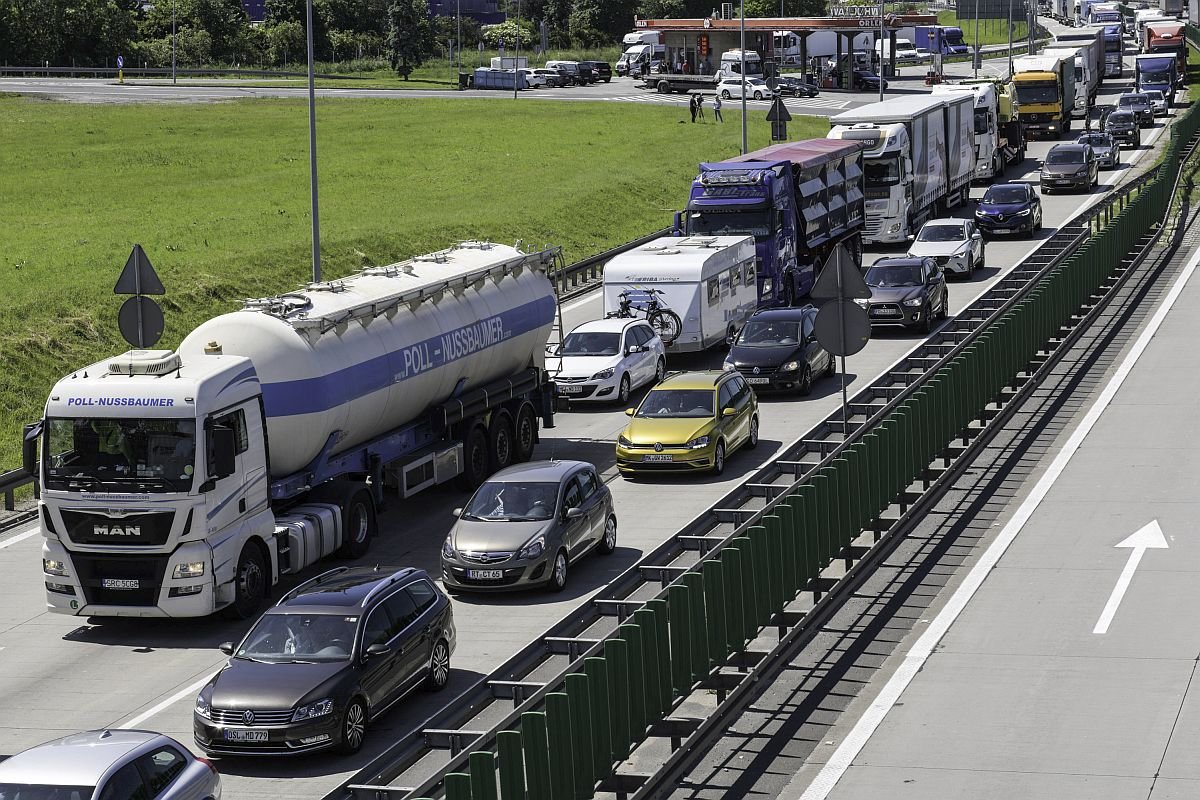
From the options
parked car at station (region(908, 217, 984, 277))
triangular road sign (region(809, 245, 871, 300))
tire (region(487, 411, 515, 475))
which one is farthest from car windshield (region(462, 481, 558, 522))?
parked car at station (region(908, 217, 984, 277))

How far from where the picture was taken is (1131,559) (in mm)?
22188

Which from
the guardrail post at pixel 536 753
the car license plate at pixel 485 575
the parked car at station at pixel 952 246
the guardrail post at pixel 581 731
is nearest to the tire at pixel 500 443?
the car license plate at pixel 485 575

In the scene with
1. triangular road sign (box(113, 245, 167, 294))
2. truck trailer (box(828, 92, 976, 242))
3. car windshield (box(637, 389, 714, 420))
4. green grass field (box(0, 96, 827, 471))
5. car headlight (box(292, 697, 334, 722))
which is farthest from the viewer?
truck trailer (box(828, 92, 976, 242))

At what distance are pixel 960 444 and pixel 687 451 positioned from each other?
15.5 ft

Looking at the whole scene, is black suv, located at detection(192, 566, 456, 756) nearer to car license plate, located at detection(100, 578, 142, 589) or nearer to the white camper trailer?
car license plate, located at detection(100, 578, 142, 589)

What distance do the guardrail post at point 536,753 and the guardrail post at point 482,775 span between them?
0.55 metres

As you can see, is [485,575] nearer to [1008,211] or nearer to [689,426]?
[689,426]

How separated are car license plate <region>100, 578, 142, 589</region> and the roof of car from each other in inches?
301

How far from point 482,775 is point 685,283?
82.7ft

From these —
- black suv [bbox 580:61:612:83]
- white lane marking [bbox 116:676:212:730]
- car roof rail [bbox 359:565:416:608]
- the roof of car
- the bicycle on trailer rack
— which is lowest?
white lane marking [bbox 116:676:212:730]

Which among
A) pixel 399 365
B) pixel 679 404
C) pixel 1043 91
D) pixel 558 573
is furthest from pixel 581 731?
pixel 1043 91

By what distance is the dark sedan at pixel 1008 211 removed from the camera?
53.4 metres

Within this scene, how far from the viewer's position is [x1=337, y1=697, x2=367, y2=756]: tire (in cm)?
1669

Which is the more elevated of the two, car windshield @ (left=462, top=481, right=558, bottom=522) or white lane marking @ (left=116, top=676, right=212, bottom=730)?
car windshield @ (left=462, top=481, right=558, bottom=522)
